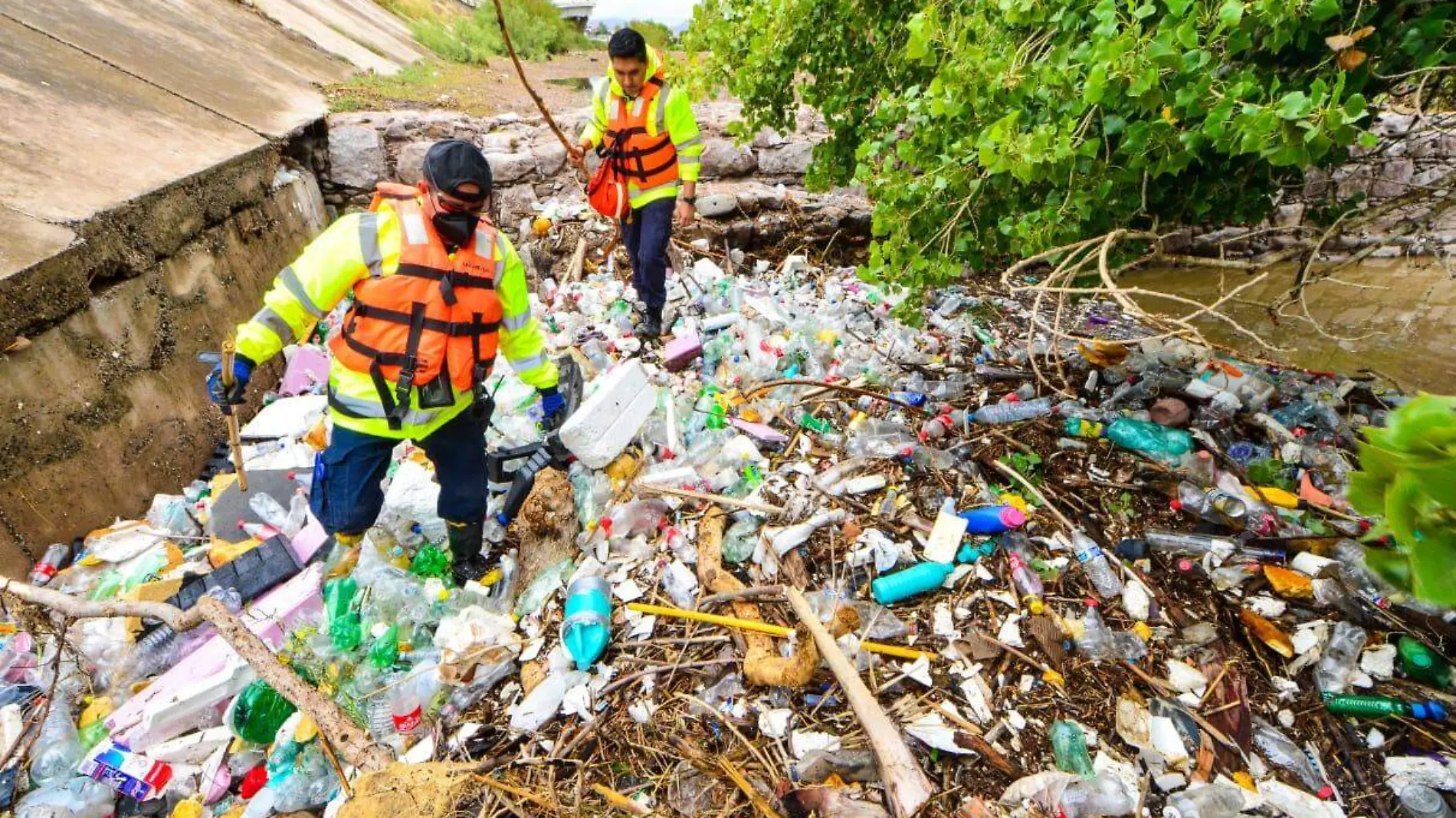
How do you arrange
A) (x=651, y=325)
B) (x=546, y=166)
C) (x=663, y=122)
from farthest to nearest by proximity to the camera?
(x=546, y=166) < (x=651, y=325) < (x=663, y=122)

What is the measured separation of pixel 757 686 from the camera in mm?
2141

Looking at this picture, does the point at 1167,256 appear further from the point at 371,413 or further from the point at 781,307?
the point at 781,307

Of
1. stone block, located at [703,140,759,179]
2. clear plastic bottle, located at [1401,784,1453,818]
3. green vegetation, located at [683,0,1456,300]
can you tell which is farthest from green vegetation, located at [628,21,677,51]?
clear plastic bottle, located at [1401,784,1453,818]

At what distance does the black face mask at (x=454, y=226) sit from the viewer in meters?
2.08

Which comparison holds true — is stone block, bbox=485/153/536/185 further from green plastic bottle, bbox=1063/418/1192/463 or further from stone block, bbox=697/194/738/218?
green plastic bottle, bbox=1063/418/1192/463

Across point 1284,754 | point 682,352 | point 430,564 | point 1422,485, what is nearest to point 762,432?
point 682,352

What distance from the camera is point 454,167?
200 cm

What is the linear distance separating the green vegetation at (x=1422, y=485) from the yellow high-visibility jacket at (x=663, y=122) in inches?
142

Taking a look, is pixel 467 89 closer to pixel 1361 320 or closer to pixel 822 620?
pixel 822 620

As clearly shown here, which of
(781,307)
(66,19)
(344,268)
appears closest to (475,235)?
(344,268)

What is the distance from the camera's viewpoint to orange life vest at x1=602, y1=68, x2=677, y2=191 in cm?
383

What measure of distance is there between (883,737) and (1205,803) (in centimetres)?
89

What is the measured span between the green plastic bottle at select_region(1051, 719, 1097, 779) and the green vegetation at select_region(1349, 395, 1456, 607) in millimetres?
1405

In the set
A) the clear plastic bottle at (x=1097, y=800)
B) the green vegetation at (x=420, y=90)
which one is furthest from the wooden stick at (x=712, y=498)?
the green vegetation at (x=420, y=90)
